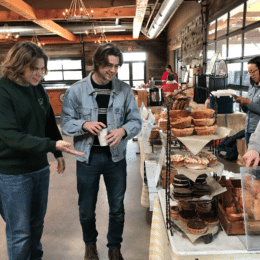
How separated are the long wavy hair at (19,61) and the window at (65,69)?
13506 mm

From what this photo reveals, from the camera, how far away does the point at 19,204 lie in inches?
65.5

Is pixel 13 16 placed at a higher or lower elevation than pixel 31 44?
higher

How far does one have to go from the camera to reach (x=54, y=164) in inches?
201

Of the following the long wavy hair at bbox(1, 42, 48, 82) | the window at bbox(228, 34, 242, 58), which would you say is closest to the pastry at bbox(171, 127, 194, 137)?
the long wavy hair at bbox(1, 42, 48, 82)

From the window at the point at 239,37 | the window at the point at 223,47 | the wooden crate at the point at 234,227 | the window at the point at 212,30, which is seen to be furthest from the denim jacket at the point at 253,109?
the window at the point at 212,30

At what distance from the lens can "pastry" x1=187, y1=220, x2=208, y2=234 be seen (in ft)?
A: 4.40

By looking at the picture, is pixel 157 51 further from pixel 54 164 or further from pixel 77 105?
pixel 77 105

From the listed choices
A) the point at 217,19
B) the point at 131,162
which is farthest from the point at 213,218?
the point at 217,19

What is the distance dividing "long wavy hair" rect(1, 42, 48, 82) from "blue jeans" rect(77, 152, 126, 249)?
2.39 ft

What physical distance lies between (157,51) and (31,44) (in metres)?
13.4

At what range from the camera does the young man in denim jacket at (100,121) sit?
1896mm

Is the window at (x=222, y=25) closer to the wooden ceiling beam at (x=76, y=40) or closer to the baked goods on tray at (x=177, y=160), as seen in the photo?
the baked goods on tray at (x=177, y=160)

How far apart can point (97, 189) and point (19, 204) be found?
601mm

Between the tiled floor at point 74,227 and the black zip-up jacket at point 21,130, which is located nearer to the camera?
the black zip-up jacket at point 21,130
